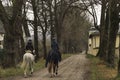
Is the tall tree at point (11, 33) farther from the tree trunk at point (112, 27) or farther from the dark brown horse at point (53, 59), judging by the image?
the tree trunk at point (112, 27)

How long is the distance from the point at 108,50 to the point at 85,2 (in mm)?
13127

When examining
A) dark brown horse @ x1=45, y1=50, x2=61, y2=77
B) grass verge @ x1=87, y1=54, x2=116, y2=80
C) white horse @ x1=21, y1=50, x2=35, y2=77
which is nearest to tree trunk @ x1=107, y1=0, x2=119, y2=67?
grass verge @ x1=87, y1=54, x2=116, y2=80

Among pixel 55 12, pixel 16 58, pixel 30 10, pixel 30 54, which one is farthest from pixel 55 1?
pixel 30 54

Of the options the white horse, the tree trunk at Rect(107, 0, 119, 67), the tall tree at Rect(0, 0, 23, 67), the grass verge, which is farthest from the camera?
the tree trunk at Rect(107, 0, 119, 67)

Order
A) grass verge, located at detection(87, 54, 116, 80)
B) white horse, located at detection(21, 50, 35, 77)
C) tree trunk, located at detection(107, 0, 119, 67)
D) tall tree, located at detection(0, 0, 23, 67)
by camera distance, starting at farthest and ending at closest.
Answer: tree trunk, located at detection(107, 0, 119, 67) → tall tree, located at detection(0, 0, 23, 67) → white horse, located at detection(21, 50, 35, 77) → grass verge, located at detection(87, 54, 116, 80)

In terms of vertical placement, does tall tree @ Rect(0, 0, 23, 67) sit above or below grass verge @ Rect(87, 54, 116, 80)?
above

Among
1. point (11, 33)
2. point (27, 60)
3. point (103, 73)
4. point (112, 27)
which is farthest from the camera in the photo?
point (112, 27)

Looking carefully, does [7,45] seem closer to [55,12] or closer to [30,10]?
[30,10]

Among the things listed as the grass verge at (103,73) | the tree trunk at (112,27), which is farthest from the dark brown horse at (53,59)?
the tree trunk at (112,27)

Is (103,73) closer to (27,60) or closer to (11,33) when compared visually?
(27,60)

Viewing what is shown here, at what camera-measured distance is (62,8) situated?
49156mm

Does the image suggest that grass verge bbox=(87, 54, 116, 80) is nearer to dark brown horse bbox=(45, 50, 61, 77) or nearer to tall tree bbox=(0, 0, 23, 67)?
dark brown horse bbox=(45, 50, 61, 77)

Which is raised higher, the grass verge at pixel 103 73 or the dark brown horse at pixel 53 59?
the dark brown horse at pixel 53 59

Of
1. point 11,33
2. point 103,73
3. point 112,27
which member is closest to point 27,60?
point 103,73
